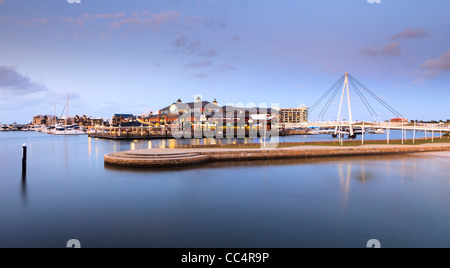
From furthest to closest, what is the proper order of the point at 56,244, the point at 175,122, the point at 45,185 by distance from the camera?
the point at 175,122 < the point at 45,185 < the point at 56,244

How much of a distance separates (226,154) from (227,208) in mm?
15433

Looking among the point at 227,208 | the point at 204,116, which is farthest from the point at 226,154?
the point at 204,116

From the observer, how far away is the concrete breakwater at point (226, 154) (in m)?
24.8

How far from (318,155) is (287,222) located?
22777 millimetres

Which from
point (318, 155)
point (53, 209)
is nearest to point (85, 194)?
point (53, 209)

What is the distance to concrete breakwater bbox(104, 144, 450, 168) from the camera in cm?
2481

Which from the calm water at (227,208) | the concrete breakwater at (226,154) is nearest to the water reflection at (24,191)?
the calm water at (227,208)

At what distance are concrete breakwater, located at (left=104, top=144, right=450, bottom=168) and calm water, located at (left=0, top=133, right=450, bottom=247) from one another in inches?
64.1

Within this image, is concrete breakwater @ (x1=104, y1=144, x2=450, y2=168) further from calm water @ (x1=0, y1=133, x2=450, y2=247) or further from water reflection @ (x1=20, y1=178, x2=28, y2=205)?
water reflection @ (x1=20, y1=178, x2=28, y2=205)

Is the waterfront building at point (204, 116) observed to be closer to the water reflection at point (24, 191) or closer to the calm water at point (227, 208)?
the water reflection at point (24, 191)

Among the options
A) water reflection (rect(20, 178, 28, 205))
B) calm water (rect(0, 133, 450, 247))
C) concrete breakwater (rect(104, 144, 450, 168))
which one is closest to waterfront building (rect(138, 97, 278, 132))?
concrete breakwater (rect(104, 144, 450, 168))

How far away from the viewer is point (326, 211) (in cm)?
1380

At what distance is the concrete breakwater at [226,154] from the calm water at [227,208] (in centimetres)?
163
